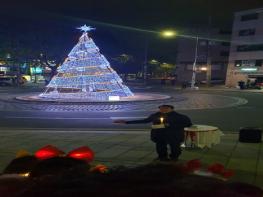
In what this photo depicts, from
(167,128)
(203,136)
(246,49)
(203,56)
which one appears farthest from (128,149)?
(203,56)

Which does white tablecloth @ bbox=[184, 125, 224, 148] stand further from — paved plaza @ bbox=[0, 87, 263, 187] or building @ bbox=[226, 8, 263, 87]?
building @ bbox=[226, 8, 263, 87]

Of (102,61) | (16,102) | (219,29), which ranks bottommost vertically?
(16,102)

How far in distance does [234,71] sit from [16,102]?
58.3m

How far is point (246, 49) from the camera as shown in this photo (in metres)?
83.0

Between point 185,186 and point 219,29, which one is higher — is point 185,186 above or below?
below

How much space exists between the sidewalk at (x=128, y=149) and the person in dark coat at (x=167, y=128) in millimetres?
595

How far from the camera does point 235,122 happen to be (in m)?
20.3

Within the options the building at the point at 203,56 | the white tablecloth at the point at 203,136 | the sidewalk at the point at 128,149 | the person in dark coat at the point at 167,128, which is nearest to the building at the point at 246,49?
the building at the point at 203,56

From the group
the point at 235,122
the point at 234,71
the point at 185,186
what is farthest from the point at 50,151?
the point at 234,71

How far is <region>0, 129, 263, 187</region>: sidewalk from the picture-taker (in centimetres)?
983

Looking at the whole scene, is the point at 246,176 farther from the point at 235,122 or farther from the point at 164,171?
the point at 235,122

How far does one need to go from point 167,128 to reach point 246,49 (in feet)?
252

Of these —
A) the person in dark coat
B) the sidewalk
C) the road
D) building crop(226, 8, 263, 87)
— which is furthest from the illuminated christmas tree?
building crop(226, 8, 263, 87)

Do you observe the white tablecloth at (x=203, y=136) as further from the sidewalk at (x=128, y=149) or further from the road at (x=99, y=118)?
the road at (x=99, y=118)
